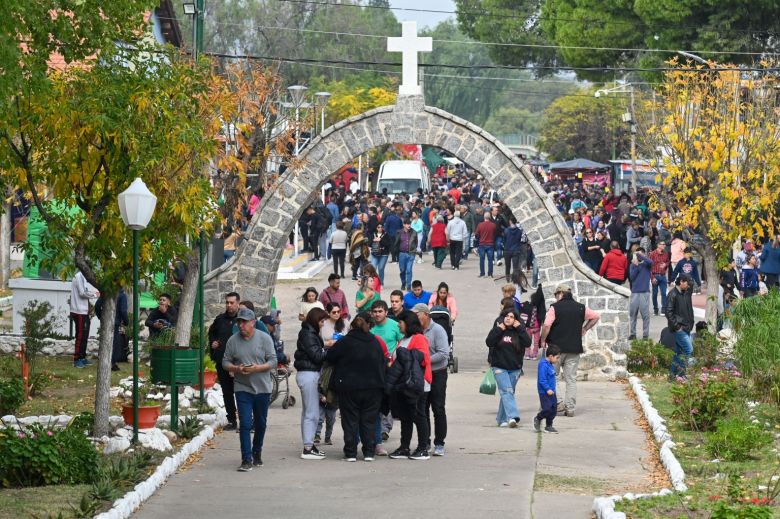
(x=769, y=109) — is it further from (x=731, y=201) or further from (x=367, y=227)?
(x=367, y=227)

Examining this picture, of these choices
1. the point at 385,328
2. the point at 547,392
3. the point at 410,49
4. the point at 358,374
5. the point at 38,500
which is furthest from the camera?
the point at 410,49

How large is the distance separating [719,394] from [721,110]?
1190cm

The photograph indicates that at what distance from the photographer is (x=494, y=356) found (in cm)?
1692

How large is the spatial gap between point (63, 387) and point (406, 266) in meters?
14.7

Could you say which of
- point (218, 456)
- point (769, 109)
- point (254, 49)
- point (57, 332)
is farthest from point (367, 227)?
point (254, 49)

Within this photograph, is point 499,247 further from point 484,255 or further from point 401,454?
point 401,454

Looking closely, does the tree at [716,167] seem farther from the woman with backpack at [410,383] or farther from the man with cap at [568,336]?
the woman with backpack at [410,383]

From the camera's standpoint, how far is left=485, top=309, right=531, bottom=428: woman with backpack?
16828 mm

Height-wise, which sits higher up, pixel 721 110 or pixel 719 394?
pixel 721 110

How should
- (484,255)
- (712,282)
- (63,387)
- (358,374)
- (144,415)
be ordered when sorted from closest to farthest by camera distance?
1. (358,374)
2. (144,415)
3. (63,387)
4. (712,282)
5. (484,255)

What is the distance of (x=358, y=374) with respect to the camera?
14.2 metres

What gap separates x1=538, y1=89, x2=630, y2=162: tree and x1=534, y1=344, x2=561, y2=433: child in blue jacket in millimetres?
53670

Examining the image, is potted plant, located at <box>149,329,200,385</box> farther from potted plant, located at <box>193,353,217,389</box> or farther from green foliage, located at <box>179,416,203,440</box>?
potted plant, located at <box>193,353,217,389</box>

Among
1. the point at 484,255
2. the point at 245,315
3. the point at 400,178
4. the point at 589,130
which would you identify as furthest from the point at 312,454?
the point at 589,130
